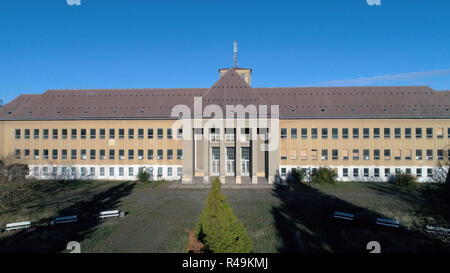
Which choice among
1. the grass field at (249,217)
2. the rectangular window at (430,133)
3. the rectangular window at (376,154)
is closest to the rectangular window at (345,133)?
the rectangular window at (376,154)

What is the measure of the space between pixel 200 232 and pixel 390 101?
1303 inches

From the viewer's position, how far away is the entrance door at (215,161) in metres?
29.7

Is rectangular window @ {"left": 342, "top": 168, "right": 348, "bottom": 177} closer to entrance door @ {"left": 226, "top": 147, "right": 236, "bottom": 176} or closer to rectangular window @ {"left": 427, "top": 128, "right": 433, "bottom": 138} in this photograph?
rectangular window @ {"left": 427, "top": 128, "right": 433, "bottom": 138}

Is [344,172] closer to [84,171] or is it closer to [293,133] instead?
[293,133]

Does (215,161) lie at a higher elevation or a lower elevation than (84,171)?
higher

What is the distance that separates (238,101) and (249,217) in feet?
50.3

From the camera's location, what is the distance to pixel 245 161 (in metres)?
30.0

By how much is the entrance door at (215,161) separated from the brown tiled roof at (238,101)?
5.83 meters

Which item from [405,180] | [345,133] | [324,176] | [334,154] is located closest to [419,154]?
[405,180]

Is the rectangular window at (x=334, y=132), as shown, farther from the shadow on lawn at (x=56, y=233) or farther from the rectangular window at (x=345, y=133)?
the shadow on lawn at (x=56, y=233)

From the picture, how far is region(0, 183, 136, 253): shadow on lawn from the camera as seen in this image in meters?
11.4

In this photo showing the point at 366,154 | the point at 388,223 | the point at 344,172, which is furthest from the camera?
the point at 344,172

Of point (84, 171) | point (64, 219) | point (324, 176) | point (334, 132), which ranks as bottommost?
point (64, 219)
